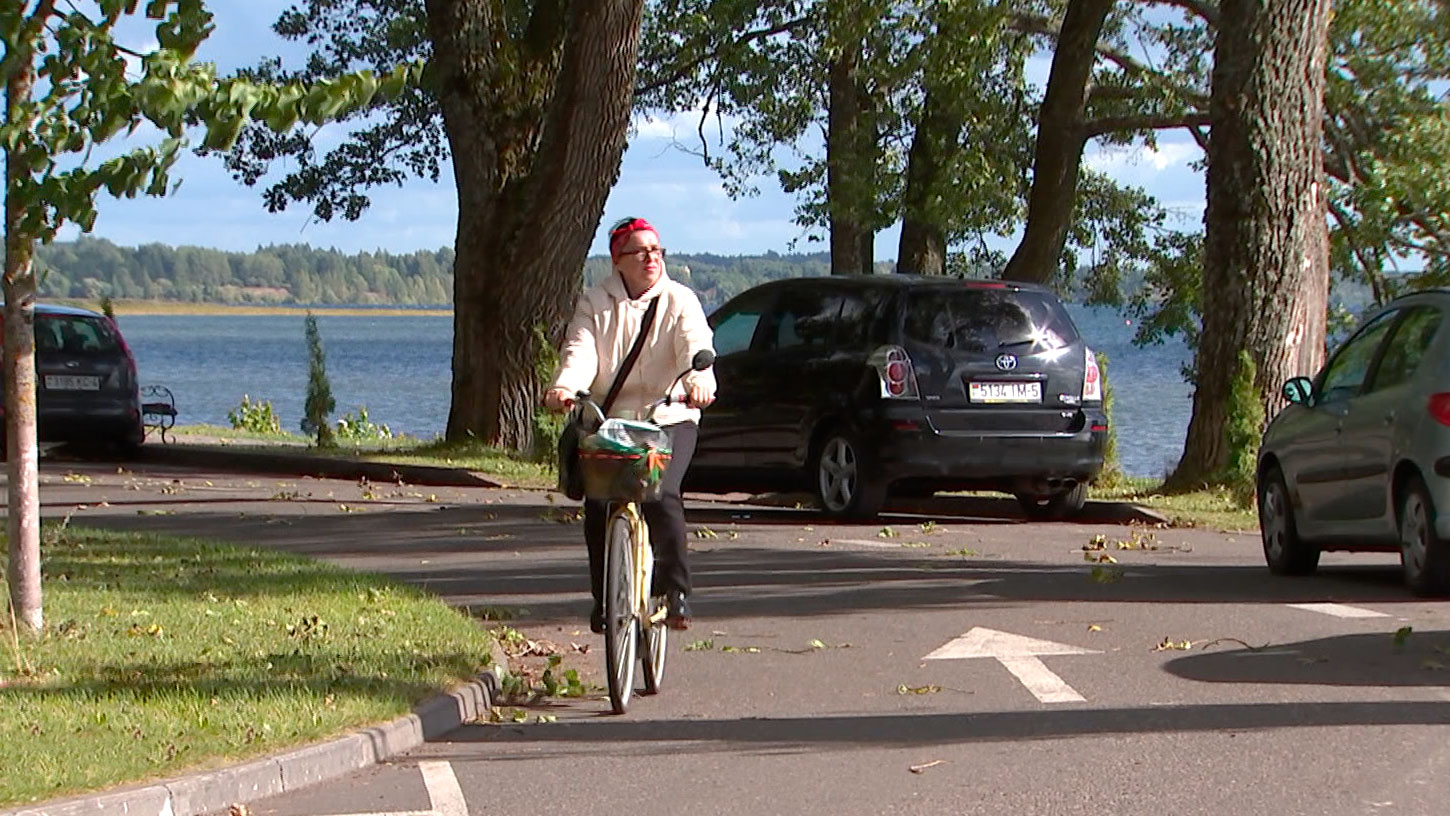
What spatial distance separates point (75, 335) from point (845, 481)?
12.3 m

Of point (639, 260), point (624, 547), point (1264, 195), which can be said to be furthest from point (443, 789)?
point (1264, 195)

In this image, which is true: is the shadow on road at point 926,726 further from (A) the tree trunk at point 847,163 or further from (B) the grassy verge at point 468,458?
(A) the tree trunk at point 847,163

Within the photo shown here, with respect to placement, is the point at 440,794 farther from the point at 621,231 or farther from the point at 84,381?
the point at 84,381

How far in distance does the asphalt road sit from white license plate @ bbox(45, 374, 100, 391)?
1010 cm

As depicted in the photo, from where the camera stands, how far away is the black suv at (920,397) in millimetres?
16281

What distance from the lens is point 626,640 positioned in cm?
848

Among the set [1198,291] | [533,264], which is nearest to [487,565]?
[533,264]

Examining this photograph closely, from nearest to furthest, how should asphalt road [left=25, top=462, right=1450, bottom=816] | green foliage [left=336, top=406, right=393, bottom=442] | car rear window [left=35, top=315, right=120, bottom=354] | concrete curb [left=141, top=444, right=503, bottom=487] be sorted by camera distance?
1. asphalt road [left=25, top=462, right=1450, bottom=816]
2. concrete curb [left=141, top=444, right=503, bottom=487]
3. car rear window [left=35, top=315, right=120, bottom=354]
4. green foliage [left=336, top=406, right=393, bottom=442]

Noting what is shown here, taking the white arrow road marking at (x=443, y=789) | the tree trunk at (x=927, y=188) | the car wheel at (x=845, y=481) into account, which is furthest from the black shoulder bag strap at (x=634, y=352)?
the tree trunk at (x=927, y=188)

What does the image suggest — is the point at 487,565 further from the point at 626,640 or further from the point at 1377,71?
the point at 1377,71

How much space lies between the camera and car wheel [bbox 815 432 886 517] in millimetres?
16406

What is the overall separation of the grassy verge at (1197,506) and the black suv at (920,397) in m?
0.72

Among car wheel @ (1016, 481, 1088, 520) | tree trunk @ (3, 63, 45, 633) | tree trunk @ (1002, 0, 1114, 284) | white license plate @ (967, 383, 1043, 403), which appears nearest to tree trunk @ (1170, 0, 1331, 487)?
car wheel @ (1016, 481, 1088, 520)

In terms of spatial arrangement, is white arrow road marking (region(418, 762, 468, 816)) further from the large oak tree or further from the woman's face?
the large oak tree
